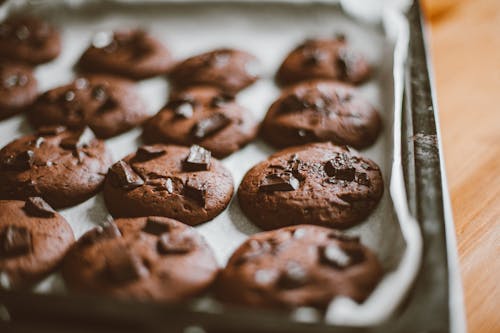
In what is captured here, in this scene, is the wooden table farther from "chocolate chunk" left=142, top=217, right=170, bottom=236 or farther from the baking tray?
"chocolate chunk" left=142, top=217, right=170, bottom=236

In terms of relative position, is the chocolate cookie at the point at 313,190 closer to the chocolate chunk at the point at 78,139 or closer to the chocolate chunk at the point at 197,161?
the chocolate chunk at the point at 197,161

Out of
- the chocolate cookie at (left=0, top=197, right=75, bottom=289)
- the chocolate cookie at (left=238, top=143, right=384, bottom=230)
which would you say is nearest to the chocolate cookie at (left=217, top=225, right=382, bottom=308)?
the chocolate cookie at (left=238, top=143, right=384, bottom=230)

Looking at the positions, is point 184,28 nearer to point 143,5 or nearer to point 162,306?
point 143,5

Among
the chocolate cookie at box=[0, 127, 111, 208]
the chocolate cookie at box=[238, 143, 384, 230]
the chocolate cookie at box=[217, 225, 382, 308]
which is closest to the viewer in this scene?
the chocolate cookie at box=[217, 225, 382, 308]

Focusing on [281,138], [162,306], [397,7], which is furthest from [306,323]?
[397,7]

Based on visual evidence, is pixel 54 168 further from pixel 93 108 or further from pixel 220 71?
pixel 220 71

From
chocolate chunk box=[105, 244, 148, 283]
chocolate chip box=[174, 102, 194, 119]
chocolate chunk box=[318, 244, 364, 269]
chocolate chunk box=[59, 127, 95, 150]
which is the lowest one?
chocolate chunk box=[59, 127, 95, 150]

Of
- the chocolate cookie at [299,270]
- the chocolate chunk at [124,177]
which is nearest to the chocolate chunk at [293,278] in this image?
the chocolate cookie at [299,270]
